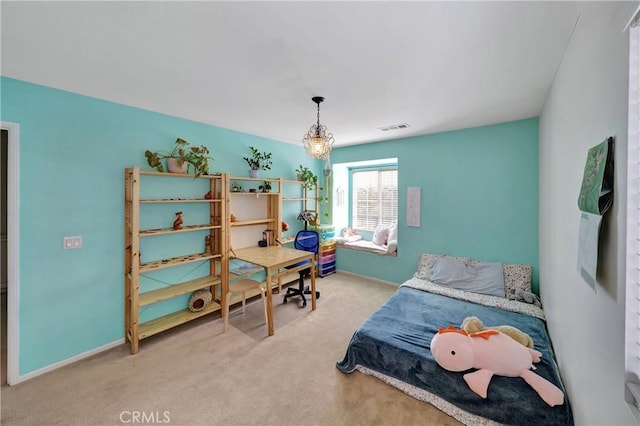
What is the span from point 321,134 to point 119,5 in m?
1.66

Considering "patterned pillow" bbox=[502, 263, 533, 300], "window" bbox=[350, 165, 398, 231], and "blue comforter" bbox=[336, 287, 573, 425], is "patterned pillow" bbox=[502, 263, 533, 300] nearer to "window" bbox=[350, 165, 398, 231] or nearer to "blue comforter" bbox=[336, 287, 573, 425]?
"blue comforter" bbox=[336, 287, 573, 425]

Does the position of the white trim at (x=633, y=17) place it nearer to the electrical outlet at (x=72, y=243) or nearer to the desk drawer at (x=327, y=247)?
the electrical outlet at (x=72, y=243)

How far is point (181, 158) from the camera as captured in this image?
2.92 m

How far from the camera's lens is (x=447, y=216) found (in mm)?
3873

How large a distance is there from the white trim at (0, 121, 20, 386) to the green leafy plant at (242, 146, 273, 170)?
233 centimetres

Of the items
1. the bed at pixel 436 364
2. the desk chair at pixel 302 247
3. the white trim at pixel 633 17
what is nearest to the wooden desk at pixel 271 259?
the desk chair at pixel 302 247

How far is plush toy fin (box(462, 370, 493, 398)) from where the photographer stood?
171cm

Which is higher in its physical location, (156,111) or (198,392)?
(156,111)

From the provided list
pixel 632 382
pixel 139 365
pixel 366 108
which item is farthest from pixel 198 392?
pixel 366 108

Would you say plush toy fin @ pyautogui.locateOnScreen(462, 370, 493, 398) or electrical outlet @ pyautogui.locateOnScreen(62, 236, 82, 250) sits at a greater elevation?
electrical outlet @ pyautogui.locateOnScreen(62, 236, 82, 250)

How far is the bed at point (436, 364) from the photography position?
1682 mm

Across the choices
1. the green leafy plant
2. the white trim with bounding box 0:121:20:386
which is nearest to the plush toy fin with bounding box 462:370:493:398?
the green leafy plant

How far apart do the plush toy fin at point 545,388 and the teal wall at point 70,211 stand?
3.76m

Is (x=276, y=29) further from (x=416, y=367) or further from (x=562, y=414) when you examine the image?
(x=562, y=414)
